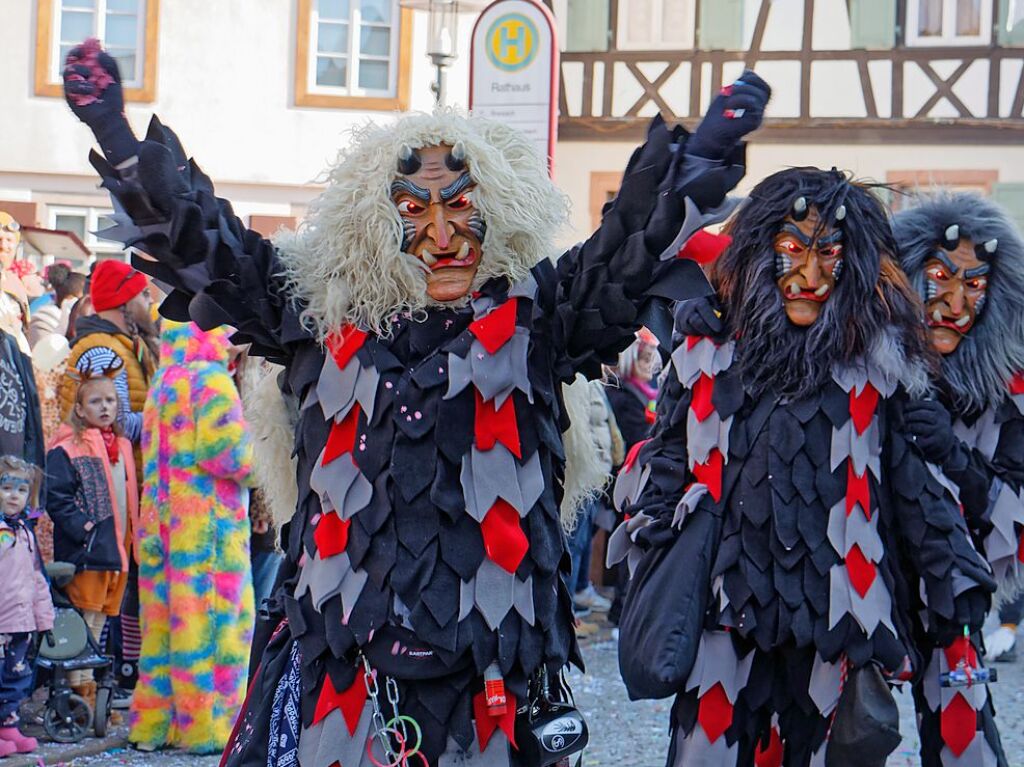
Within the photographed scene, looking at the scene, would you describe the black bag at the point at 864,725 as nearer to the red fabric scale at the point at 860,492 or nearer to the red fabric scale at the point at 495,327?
the red fabric scale at the point at 860,492

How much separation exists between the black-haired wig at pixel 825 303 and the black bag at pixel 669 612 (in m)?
0.46

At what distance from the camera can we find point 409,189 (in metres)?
3.69

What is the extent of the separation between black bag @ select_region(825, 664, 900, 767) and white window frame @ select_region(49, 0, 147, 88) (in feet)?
49.4

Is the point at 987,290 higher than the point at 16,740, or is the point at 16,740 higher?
the point at 987,290

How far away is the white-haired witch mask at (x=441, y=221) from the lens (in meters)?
3.68

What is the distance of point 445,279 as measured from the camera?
145 inches

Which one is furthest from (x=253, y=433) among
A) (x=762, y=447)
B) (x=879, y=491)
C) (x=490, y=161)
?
(x=879, y=491)

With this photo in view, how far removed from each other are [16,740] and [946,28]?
48.0 feet

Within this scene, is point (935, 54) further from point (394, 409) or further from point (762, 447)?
point (394, 409)

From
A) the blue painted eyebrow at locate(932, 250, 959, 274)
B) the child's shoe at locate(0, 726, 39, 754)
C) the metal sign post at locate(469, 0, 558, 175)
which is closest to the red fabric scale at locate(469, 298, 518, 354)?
the blue painted eyebrow at locate(932, 250, 959, 274)

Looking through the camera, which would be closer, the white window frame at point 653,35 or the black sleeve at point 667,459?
the black sleeve at point 667,459

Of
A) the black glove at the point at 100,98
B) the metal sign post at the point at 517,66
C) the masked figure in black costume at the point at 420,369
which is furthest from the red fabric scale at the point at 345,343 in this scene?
the metal sign post at the point at 517,66

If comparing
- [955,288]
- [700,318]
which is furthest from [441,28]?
[700,318]

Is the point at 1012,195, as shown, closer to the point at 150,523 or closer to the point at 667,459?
the point at 150,523
